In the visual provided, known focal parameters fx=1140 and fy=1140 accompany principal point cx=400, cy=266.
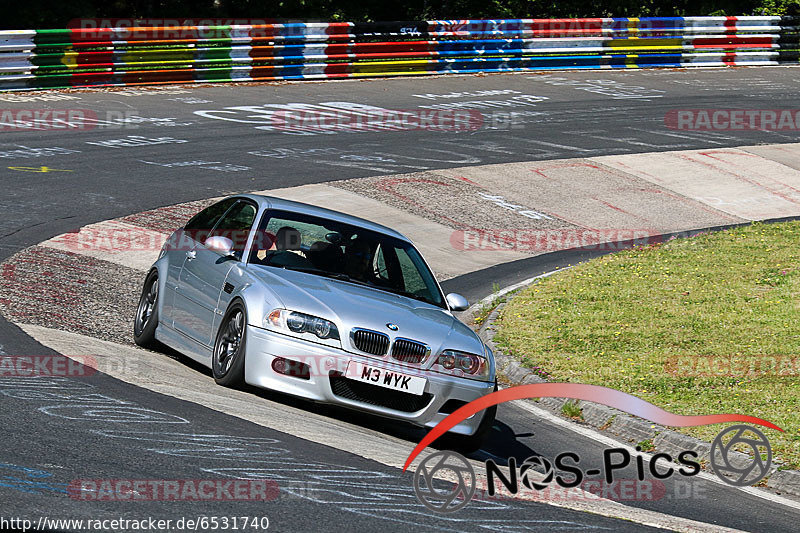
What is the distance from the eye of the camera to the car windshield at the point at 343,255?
9234 millimetres

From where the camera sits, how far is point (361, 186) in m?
19.1

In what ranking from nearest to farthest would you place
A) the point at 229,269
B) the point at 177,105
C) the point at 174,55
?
1. the point at 229,269
2. the point at 177,105
3. the point at 174,55

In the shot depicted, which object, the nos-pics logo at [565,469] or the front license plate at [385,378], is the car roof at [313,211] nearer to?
the front license plate at [385,378]

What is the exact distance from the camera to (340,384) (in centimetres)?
796

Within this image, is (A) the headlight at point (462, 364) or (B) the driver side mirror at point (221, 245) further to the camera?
(B) the driver side mirror at point (221, 245)

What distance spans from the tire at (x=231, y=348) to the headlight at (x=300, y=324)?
Result: 0.24 meters

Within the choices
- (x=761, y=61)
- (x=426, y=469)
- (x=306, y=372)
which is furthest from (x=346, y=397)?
(x=761, y=61)

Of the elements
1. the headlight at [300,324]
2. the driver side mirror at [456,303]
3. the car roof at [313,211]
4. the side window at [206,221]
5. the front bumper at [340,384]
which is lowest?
the front bumper at [340,384]

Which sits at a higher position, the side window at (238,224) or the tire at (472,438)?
the side window at (238,224)

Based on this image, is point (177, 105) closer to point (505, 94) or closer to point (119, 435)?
point (505, 94)

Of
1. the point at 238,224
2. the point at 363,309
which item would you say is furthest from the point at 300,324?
the point at 238,224

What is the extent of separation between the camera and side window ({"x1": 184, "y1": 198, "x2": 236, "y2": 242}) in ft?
33.4

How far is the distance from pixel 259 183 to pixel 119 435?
1216 cm

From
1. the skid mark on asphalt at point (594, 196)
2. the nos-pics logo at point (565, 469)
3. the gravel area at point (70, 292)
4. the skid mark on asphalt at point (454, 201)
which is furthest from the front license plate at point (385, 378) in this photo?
the skid mark on asphalt at point (594, 196)
